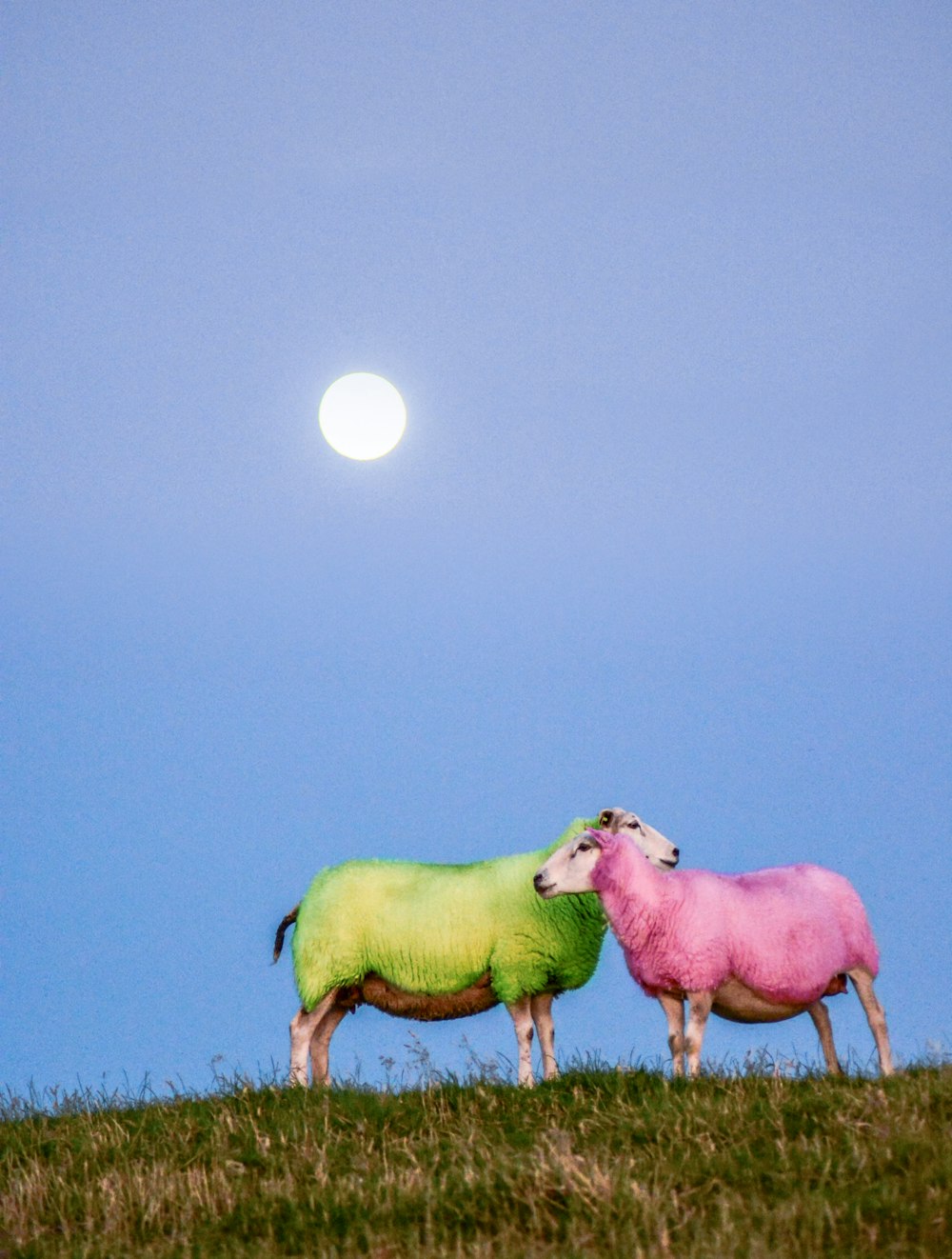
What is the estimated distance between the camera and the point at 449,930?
446 inches

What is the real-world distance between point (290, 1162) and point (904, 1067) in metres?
4.63

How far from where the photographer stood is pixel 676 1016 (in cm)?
1006

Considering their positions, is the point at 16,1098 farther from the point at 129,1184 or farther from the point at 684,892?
the point at 684,892

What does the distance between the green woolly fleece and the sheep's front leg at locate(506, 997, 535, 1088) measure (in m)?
0.10

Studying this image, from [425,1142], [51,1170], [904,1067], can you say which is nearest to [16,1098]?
[51,1170]

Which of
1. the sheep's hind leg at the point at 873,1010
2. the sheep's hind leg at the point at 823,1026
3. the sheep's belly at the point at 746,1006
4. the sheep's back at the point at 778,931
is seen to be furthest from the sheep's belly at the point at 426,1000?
the sheep's hind leg at the point at 873,1010

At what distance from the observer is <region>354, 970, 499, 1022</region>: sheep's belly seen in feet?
37.5

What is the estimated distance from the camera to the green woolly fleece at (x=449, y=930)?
11148 mm

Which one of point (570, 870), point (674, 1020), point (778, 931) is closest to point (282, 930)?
point (570, 870)

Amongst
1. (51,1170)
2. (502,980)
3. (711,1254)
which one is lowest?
(711,1254)

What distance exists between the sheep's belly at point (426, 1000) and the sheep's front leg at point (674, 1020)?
1.78 m

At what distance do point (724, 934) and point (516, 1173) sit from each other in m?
3.63

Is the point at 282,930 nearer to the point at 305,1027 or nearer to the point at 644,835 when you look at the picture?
the point at 305,1027

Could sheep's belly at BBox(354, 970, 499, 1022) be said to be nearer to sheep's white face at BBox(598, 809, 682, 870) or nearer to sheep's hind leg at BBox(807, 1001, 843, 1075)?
sheep's white face at BBox(598, 809, 682, 870)
